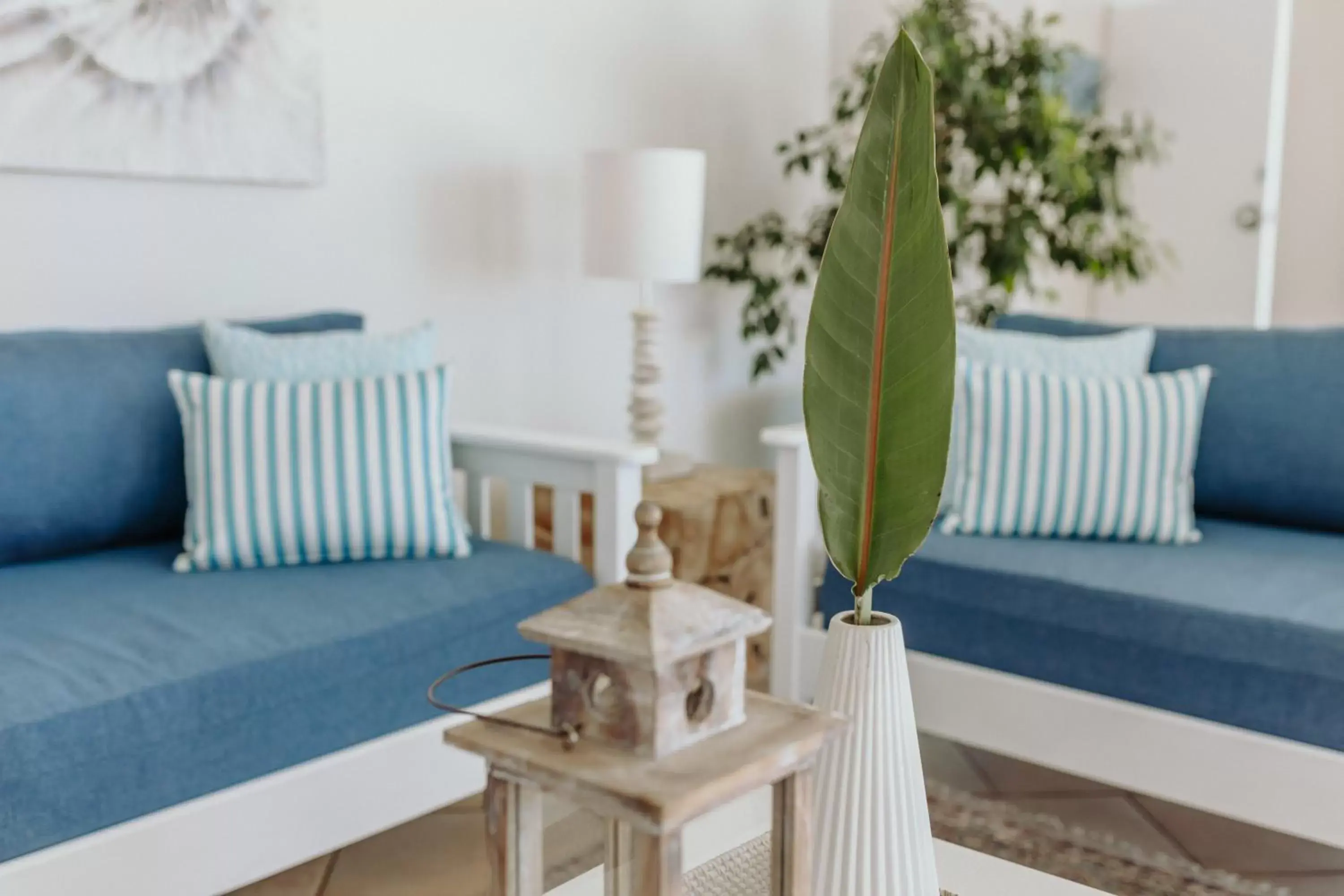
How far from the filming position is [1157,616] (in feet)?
6.01

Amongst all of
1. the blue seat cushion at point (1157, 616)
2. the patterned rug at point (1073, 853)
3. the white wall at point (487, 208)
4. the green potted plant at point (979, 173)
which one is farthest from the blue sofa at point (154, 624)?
the green potted plant at point (979, 173)

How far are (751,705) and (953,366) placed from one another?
29 centimetres

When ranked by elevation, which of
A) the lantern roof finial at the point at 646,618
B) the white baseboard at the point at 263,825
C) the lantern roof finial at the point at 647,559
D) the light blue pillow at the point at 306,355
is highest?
the light blue pillow at the point at 306,355

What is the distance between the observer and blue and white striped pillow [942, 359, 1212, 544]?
6.98ft

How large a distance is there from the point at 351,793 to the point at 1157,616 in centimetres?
123

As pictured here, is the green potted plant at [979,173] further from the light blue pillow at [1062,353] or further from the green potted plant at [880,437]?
the green potted plant at [880,437]

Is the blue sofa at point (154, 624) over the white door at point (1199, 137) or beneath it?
beneath

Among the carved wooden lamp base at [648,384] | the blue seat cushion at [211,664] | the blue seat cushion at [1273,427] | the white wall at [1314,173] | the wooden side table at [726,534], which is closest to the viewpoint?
the blue seat cushion at [211,664]

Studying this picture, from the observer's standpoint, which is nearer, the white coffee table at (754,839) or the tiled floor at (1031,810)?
the white coffee table at (754,839)

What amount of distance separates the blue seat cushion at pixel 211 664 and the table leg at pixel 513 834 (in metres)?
0.78

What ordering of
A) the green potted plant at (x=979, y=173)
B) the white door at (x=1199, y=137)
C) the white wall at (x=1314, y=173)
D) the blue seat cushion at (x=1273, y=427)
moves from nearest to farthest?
1. the blue seat cushion at (x=1273, y=427)
2. the green potted plant at (x=979, y=173)
3. the white wall at (x=1314, y=173)
4. the white door at (x=1199, y=137)

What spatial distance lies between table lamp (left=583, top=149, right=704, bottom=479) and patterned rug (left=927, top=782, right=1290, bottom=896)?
42.4 inches

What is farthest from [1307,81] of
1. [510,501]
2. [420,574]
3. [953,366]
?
[953,366]

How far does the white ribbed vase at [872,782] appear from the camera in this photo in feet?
3.01
